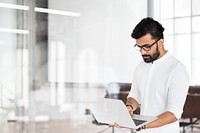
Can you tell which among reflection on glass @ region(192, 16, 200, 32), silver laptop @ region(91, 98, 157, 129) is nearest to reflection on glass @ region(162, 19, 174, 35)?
reflection on glass @ region(192, 16, 200, 32)

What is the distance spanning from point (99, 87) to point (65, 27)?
0.88 m

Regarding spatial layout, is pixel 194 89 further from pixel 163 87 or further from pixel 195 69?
pixel 163 87

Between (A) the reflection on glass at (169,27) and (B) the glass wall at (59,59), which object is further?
(A) the reflection on glass at (169,27)

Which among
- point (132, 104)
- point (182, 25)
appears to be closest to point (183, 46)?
point (182, 25)

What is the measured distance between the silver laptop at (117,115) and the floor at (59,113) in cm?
224

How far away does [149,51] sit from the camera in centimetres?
240

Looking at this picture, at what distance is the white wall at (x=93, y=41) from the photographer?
4.76 metres

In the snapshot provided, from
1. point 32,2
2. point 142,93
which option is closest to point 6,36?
point 32,2

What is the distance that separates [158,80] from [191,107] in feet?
8.29

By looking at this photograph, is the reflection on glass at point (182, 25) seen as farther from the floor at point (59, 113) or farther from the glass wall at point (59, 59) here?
the floor at point (59, 113)

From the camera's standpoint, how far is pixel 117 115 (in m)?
2.29

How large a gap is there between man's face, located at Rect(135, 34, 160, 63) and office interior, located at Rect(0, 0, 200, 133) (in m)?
2.34

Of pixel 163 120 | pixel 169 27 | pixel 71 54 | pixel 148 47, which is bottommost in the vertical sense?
pixel 163 120

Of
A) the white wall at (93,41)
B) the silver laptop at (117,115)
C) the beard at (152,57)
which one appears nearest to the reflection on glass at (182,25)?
the white wall at (93,41)
